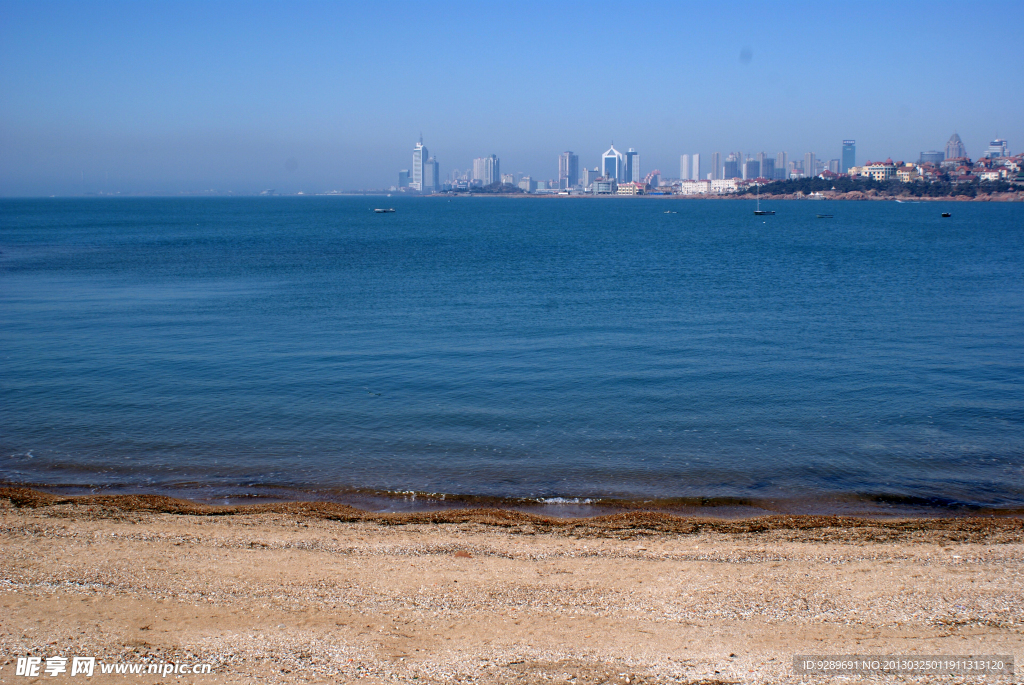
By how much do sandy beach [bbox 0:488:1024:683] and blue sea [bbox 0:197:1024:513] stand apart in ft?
6.15

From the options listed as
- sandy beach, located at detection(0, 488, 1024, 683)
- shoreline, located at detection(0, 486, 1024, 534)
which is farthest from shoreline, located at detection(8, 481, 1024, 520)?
sandy beach, located at detection(0, 488, 1024, 683)

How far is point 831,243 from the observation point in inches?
3078

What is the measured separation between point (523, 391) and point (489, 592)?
11.1 metres

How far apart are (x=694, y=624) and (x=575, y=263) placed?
49905mm

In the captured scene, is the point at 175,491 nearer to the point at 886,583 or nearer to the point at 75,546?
the point at 75,546

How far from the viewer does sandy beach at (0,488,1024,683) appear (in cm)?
813

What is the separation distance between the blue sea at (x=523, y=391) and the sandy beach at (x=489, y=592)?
6.15ft

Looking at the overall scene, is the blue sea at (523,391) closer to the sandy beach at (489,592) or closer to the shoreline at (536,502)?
the shoreline at (536,502)

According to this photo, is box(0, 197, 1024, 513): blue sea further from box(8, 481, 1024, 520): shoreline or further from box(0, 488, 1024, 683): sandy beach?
box(0, 488, 1024, 683): sandy beach

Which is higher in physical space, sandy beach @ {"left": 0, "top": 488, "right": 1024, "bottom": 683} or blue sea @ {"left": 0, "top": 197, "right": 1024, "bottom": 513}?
blue sea @ {"left": 0, "top": 197, "right": 1024, "bottom": 513}

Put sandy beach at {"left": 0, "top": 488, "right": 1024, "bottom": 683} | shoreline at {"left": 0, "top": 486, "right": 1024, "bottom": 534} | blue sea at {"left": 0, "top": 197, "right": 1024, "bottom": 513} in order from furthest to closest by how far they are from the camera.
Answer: blue sea at {"left": 0, "top": 197, "right": 1024, "bottom": 513}
shoreline at {"left": 0, "top": 486, "right": 1024, "bottom": 534}
sandy beach at {"left": 0, "top": 488, "right": 1024, "bottom": 683}

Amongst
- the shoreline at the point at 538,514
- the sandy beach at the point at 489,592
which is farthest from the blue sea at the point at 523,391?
the sandy beach at the point at 489,592

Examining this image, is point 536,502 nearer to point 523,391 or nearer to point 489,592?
point 489,592

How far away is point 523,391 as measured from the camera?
67.9ft
